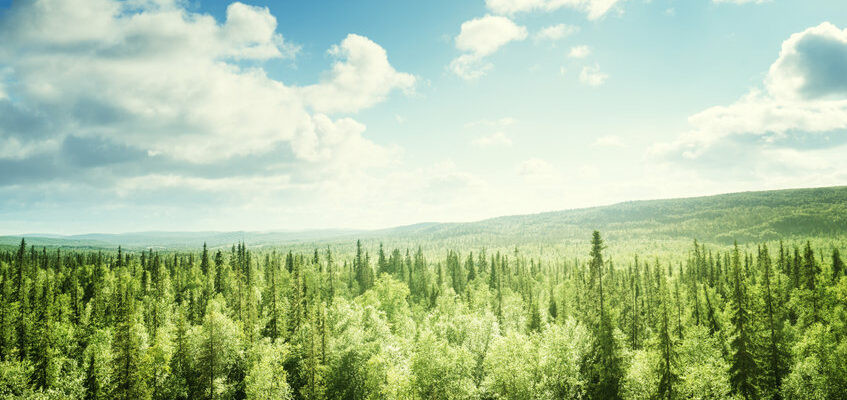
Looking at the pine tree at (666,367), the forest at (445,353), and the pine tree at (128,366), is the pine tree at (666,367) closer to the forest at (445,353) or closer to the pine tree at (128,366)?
the forest at (445,353)

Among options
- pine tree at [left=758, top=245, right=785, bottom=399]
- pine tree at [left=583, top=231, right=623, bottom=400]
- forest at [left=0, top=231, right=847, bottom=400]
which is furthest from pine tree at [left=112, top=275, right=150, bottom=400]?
pine tree at [left=758, top=245, right=785, bottom=399]

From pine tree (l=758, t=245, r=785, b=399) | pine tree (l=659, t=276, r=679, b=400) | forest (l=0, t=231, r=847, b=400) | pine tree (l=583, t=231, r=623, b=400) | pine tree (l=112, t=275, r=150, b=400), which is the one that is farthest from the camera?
pine tree (l=758, t=245, r=785, b=399)

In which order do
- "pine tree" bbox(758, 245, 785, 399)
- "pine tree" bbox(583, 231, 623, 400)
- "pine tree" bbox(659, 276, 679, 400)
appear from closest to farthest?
1. "pine tree" bbox(659, 276, 679, 400)
2. "pine tree" bbox(583, 231, 623, 400)
3. "pine tree" bbox(758, 245, 785, 399)

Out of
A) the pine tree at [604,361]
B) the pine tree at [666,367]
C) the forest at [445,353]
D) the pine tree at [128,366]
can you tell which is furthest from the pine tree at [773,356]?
the pine tree at [128,366]

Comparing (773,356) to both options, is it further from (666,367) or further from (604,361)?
(604,361)

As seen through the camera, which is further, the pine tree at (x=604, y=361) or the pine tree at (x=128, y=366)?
the pine tree at (x=128, y=366)

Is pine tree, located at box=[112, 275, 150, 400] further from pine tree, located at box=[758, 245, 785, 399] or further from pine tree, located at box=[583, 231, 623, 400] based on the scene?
pine tree, located at box=[758, 245, 785, 399]

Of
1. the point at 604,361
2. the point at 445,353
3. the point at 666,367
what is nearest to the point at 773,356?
the point at 666,367

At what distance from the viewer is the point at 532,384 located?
37125mm

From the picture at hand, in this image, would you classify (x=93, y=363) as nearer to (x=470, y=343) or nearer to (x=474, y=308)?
(x=470, y=343)

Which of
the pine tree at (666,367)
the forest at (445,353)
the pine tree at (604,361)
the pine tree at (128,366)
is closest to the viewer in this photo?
the pine tree at (666,367)

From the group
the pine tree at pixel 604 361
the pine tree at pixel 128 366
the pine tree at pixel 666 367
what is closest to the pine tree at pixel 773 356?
the pine tree at pixel 666 367

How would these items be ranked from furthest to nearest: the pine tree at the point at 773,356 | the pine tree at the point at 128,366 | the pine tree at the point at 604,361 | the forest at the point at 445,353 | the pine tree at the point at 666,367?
the pine tree at the point at 773,356, the pine tree at the point at 128,366, the forest at the point at 445,353, the pine tree at the point at 604,361, the pine tree at the point at 666,367

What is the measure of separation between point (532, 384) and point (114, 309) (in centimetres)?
7451
